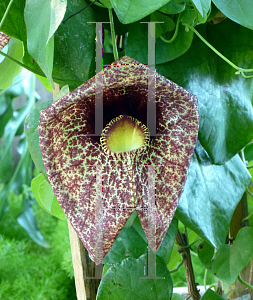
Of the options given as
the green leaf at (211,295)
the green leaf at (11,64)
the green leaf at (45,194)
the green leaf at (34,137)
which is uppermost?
the green leaf at (11,64)

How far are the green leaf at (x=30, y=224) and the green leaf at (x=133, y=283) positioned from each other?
1096 millimetres

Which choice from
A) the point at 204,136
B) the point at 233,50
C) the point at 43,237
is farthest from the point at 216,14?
the point at 43,237

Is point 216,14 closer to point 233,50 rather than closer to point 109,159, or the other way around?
point 233,50

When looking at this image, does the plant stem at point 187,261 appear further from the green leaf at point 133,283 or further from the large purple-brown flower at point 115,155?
the large purple-brown flower at point 115,155

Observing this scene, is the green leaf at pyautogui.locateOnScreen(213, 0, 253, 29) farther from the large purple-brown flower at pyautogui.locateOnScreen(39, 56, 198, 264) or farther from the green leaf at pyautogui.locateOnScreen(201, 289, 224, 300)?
the green leaf at pyautogui.locateOnScreen(201, 289, 224, 300)

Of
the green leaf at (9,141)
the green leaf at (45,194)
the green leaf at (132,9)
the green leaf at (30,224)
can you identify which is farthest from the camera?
the green leaf at (9,141)

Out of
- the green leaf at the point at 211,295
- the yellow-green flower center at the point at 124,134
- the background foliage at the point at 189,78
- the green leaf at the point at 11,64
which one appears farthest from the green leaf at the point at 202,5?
the green leaf at the point at 211,295

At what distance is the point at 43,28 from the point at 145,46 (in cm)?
12

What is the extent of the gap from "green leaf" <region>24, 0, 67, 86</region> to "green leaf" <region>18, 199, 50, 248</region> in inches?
49.9

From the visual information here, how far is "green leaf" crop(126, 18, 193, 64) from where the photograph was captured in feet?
1.16

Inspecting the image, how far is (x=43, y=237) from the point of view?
1510mm

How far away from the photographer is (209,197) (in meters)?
0.39

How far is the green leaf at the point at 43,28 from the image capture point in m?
0.26

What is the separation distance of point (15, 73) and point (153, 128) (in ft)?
0.82
